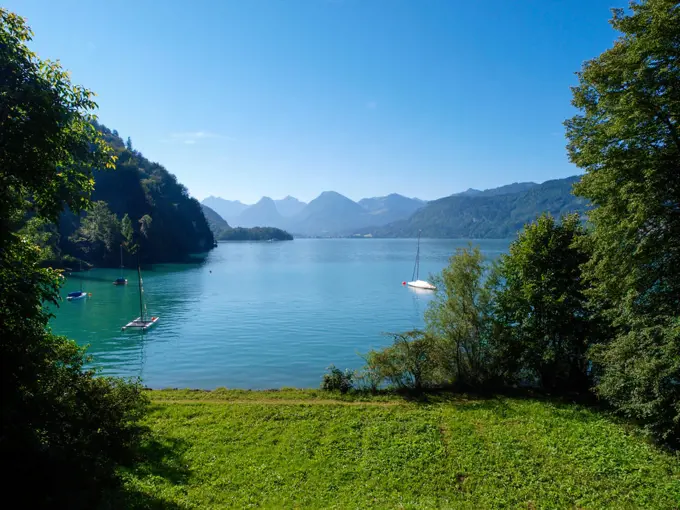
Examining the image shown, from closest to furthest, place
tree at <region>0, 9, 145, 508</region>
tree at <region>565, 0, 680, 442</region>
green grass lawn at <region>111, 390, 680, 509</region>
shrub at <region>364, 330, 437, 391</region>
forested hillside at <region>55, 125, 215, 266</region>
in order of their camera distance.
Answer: tree at <region>0, 9, 145, 508</region> → green grass lawn at <region>111, 390, 680, 509</region> → tree at <region>565, 0, 680, 442</region> → shrub at <region>364, 330, 437, 391</region> → forested hillside at <region>55, 125, 215, 266</region>

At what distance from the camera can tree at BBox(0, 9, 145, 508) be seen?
25.5 feet

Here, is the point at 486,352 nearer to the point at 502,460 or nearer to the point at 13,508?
the point at 502,460

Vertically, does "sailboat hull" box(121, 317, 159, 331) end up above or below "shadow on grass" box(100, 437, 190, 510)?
below

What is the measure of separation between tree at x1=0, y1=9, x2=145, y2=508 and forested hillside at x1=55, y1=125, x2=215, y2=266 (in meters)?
115

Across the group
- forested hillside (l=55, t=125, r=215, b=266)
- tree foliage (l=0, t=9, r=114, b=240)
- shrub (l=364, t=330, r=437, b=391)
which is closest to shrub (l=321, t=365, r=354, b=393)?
shrub (l=364, t=330, r=437, b=391)

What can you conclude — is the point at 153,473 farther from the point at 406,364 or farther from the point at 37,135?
the point at 406,364

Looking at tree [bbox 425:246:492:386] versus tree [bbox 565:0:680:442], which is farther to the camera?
tree [bbox 425:246:492:386]

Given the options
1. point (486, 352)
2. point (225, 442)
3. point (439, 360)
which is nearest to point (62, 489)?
point (225, 442)

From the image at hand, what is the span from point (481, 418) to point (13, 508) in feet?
53.5

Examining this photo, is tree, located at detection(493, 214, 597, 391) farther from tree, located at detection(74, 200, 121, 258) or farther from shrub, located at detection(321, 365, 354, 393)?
tree, located at detection(74, 200, 121, 258)

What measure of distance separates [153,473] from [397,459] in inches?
315

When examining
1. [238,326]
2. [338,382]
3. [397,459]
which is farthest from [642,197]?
[238,326]

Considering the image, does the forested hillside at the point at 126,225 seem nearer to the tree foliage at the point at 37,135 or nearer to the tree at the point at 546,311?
the tree at the point at 546,311

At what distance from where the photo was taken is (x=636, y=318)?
15047mm
